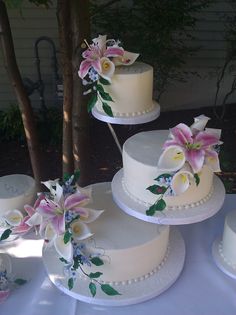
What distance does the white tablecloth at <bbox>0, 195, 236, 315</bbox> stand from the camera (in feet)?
3.33

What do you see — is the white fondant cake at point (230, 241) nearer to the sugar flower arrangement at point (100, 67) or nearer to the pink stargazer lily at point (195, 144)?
the pink stargazer lily at point (195, 144)

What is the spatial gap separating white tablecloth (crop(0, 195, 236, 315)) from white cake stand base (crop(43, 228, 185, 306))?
2 centimetres

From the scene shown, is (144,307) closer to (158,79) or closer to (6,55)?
(6,55)

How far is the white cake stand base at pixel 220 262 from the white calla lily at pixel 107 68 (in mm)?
643

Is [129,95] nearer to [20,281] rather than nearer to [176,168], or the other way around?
[176,168]

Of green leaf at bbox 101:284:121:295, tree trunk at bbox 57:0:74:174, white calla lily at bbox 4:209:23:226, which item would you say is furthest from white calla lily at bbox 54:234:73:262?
tree trunk at bbox 57:0:74:174

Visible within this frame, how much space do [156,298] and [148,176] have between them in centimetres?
35

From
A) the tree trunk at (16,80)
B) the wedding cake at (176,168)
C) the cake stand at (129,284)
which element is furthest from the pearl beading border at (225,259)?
the tree trunk at (16,80)

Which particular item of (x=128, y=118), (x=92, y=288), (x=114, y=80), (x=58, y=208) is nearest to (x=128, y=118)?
(x=128, y=118)

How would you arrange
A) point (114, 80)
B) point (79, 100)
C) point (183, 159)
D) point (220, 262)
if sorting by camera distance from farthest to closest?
point (79, 100) < point (220, 262) < point (114, 80) < point (183, 159)

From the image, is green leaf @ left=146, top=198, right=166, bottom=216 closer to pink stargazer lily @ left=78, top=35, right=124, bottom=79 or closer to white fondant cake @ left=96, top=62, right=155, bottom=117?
white fondant cake @ left=96, top=62, right=155, bottom=117

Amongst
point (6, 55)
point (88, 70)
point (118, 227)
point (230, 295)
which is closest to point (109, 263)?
point (118, 227)

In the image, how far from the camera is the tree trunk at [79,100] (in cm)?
127

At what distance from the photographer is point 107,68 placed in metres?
1.02
